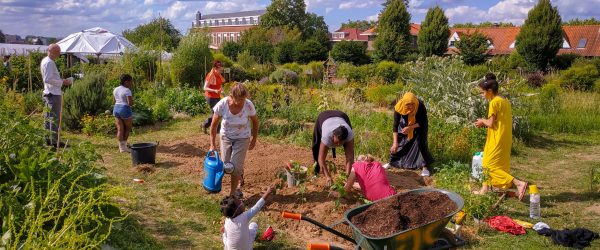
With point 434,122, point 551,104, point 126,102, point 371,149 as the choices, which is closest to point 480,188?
point 371,149

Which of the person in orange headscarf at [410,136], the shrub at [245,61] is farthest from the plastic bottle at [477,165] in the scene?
the shrub at [245,61]

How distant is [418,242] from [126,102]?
5.97 m

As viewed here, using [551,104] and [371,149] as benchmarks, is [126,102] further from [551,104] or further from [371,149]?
[551,104]

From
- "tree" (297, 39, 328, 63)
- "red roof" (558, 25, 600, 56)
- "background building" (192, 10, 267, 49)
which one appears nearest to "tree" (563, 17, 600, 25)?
"red roof" (558, 25, 600, 56)

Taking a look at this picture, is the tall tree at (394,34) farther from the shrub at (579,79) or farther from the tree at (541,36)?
→ the shrub at (579,79)

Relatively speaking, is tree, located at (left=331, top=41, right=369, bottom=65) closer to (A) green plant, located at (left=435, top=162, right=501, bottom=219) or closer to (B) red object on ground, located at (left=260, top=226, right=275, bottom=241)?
(A) green plant, located at (left=435, top=162, right=501, bottom=219)

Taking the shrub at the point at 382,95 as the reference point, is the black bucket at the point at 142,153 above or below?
below

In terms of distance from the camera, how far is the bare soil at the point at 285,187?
5.06 metres

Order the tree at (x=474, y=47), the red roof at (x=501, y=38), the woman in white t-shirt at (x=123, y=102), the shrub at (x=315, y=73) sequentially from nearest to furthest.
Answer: the woman in white t-shirt at (x=123, y=102) < the shrub at (x=315, y=73) < the tree at (x=474, y=47) < the red roof at (x=501, y=38)

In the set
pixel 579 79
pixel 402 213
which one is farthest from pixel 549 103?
pixel 402 213

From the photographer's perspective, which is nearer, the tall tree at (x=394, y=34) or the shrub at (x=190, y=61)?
the shrub at (x=190, y=61)

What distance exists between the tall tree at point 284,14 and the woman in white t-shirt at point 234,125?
55455 mm

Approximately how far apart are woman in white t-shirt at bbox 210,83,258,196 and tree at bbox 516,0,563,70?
85.0 feet

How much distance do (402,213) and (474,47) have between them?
28515 mm
